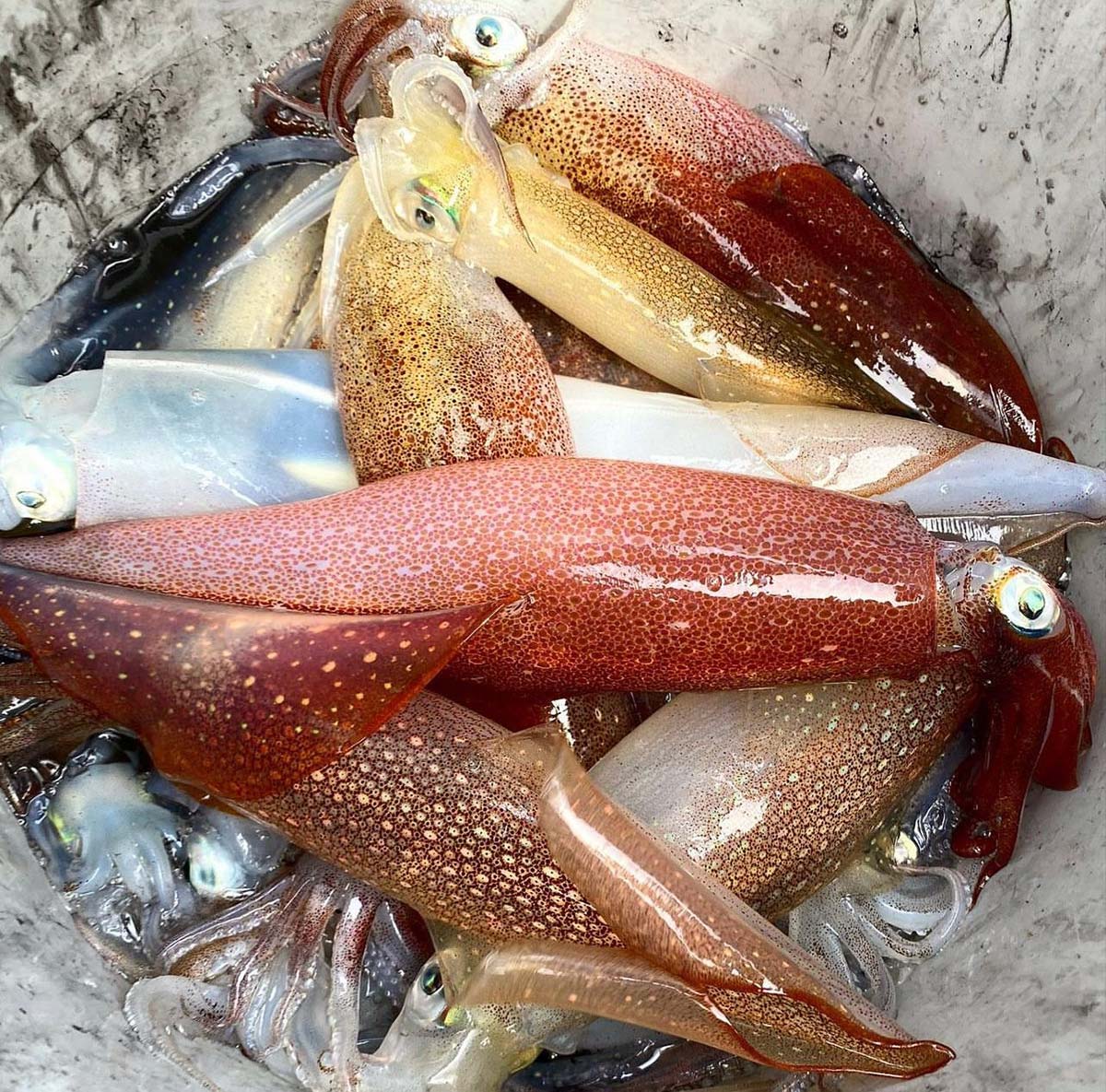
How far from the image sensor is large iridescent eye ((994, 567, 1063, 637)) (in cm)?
100

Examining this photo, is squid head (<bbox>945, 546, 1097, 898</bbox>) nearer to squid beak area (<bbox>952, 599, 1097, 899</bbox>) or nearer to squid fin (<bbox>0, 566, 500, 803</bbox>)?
squid beak area (<bbox>952, 599, 1097, 899</bbox>)

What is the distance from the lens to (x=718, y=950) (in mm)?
875

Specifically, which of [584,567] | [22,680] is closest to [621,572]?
[584,567]

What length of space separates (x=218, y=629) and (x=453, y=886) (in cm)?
34

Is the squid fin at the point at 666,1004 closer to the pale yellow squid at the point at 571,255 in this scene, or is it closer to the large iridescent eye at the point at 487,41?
the pale yellow squid at the point at 571,255

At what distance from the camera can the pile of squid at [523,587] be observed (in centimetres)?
93

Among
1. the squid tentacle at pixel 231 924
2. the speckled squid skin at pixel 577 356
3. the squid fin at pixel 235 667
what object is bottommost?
the squid tentacle at pixel 231 924

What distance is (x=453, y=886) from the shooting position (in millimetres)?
1013

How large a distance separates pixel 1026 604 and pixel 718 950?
1.44ft

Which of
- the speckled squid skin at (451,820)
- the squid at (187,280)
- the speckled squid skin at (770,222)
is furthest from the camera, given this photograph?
the squid at (187,280)

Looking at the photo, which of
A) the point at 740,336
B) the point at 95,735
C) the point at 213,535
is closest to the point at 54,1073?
the point at 95,735

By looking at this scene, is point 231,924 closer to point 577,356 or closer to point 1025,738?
point 577,356

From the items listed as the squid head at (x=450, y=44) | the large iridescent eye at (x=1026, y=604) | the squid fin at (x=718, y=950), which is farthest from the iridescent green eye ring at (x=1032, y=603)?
the squid head at (x=450, y=44)

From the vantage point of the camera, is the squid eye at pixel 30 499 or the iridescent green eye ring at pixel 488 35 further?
the iridescent green eye ring at pixel 488 35
